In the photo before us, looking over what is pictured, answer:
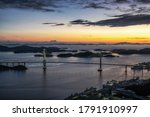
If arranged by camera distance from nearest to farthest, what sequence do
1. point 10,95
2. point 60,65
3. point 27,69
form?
point 10,95
point 27,69
point 60,65

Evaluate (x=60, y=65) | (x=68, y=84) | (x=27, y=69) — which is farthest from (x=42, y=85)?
(x=60, y=65)

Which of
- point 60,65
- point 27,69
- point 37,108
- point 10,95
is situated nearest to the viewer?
point 37,108

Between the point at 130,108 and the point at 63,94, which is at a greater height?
the point at 130,108

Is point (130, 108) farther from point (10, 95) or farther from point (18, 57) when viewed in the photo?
point (18, 57)

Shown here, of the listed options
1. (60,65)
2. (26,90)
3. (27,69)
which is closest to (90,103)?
(26,90)

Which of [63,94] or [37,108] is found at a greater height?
[37,108]

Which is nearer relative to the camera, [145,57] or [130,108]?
[130,108]

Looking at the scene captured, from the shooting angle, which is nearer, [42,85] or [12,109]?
[12,109]

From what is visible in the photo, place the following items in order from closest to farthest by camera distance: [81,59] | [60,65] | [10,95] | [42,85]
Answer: [10,95] < [42,85] < [60,65] < [81,59]

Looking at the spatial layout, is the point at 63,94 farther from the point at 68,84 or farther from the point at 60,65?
the point at 60,65
